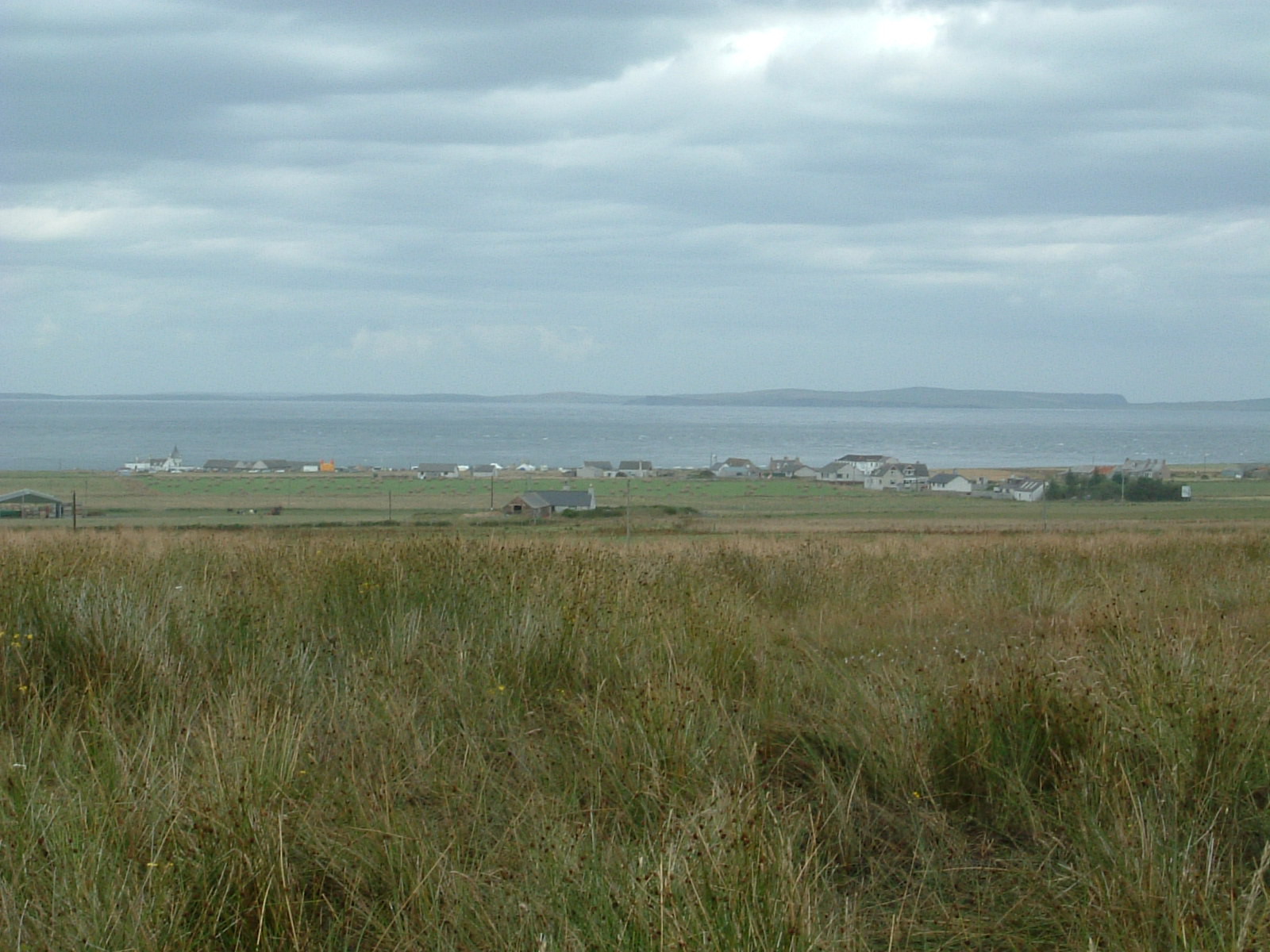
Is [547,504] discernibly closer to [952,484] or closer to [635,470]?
[952,484]

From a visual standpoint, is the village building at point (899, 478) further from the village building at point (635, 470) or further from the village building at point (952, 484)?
the village building at point (635, 470)

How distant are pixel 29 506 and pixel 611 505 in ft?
97.6

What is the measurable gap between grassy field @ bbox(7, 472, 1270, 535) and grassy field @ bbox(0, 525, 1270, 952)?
2810 centimetres

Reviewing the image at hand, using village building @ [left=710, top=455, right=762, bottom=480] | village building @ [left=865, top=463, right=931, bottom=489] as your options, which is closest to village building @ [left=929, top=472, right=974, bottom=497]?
village building @ [left=865, top=463, right=931, bottom=489]

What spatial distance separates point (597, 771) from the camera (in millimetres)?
4547

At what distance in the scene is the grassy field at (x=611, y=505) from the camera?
158 ft

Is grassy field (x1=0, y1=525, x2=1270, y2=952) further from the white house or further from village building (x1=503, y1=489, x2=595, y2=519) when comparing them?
the white house

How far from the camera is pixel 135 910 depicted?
331cm

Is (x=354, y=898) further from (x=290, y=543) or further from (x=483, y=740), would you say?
(x=290, y=543)

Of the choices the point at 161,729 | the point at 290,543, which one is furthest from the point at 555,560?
the point at 161,729

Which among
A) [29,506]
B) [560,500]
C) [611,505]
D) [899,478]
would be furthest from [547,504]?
[899,478]

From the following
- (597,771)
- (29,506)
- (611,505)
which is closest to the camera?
(597,771)

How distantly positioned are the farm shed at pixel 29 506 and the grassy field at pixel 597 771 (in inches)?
1918

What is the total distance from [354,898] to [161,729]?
61.9 inches
